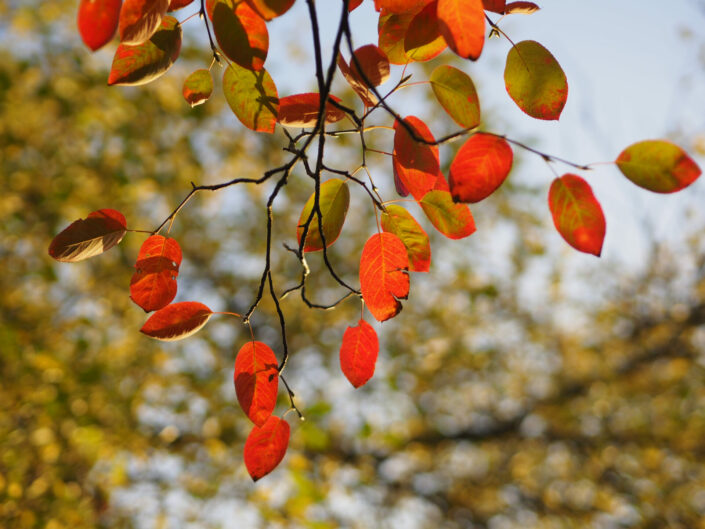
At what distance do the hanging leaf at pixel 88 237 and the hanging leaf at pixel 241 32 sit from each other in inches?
8.6

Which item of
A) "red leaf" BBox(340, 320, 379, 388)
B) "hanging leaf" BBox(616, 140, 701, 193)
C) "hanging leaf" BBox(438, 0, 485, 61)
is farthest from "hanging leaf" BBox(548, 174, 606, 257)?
"red leaf" BBox(340, 320, 379, 388)

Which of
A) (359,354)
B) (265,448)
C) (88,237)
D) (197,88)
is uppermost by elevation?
(197,88)

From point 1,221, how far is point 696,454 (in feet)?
15.7

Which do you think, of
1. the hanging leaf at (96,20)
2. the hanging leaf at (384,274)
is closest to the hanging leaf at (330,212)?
the hanging leaf at (384,274)

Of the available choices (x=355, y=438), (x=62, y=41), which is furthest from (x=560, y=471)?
(x=62, y=41)

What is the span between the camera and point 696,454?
356 centimetres

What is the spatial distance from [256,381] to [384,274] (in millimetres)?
202

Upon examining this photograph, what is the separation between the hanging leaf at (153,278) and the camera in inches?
22.8

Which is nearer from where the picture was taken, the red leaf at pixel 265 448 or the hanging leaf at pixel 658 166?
the hanging leaf at pixel 658 166

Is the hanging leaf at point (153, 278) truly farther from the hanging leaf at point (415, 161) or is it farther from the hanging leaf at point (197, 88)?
the hanging leaf at point (415, 161)

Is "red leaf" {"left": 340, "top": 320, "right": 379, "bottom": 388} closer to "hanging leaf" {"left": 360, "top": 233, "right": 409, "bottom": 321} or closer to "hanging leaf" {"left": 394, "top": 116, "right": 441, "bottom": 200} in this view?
"hanging leaf" {"left": 360, "top": 233, "right": 409, "bottom": 321}

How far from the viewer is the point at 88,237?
0.54 metres

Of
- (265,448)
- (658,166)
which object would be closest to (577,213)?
(658,166)

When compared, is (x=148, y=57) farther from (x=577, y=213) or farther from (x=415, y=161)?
(x=577, y=213)
